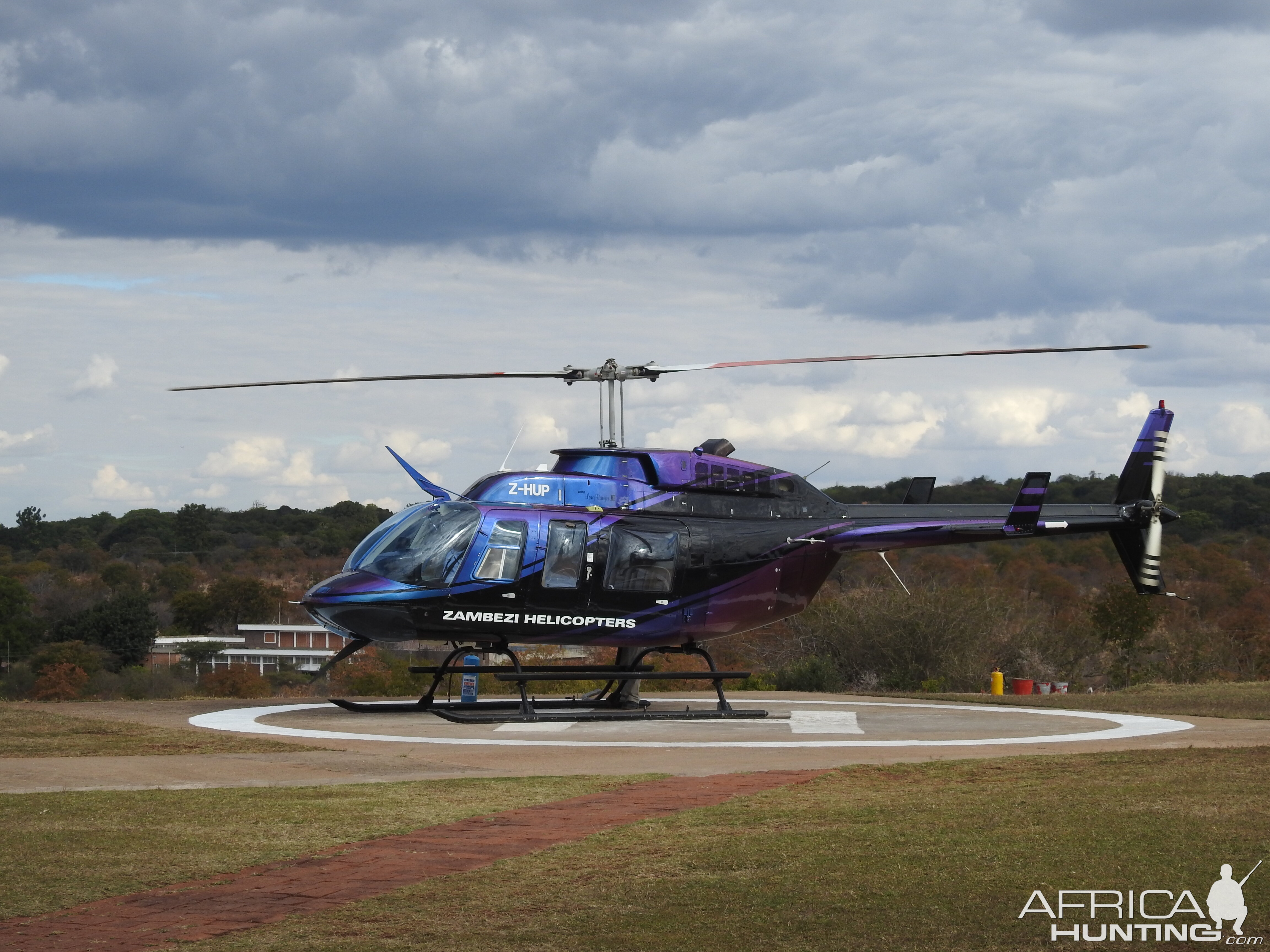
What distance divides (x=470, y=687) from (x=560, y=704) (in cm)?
186

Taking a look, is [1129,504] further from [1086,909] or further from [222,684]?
[222,684]

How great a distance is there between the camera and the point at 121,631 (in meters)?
48.6

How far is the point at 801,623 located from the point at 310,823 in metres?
27.8

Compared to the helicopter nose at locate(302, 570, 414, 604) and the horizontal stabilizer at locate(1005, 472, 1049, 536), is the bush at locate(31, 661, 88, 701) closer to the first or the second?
the helicopter nose at locate(302, 570, 414, 604)

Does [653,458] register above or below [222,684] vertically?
above

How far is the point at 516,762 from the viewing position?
606 inches

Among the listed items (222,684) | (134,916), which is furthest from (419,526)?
(222,684)

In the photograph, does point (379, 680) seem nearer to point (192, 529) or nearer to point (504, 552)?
point (504, 552)

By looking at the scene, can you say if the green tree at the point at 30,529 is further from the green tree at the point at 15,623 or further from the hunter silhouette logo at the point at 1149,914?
the hunter silhouette logo at the point at 1149,914

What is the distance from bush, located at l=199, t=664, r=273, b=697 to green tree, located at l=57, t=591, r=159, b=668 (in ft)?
43.3

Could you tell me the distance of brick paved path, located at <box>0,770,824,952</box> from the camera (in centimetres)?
773

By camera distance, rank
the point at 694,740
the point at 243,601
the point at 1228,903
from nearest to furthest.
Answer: the point at 1228,903, the point at 694,740, the point at 243,601

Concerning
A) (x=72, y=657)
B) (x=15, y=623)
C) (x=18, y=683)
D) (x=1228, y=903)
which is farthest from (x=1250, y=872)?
(x=15, y=623)

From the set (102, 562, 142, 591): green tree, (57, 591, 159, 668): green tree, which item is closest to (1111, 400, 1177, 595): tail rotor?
(57, 591, 159, 668): green tree
